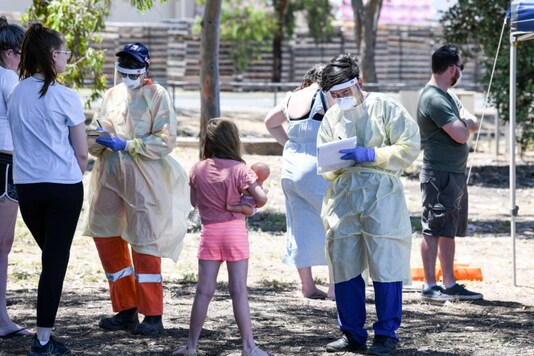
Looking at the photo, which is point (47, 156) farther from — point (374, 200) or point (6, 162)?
point (374, 200)

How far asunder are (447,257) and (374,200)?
7.29 feet

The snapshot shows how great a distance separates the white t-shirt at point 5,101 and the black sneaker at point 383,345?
243 cm

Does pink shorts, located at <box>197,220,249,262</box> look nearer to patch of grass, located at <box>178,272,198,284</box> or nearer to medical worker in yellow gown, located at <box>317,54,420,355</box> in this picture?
medical worker in yellow gown, located at <box>317,54,420,355</box>

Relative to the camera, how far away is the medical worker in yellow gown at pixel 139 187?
21.4 ft

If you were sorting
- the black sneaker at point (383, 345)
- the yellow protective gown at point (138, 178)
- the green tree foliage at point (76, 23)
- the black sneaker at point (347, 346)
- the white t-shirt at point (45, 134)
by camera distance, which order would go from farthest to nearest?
the green tree foliage at point (76, 23), the yellow protective gown at point (138, 178), the black sneaker at point (347, 346), the black sneaker at point (383, 345), the white t-shirt at point (45, 134)

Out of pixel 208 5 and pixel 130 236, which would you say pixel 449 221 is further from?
pixel 208 5

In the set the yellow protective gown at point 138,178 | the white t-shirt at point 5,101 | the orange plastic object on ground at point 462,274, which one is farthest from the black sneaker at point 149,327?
the orange plastic object on ground at point 462,274

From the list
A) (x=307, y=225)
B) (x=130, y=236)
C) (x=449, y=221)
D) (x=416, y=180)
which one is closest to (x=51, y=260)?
(x=130, y=236)

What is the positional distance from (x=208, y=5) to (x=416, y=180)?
530 cm

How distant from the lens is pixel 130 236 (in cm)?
654

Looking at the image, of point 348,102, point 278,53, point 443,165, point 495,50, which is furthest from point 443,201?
point 278,53

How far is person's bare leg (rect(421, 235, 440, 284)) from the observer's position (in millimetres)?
7949

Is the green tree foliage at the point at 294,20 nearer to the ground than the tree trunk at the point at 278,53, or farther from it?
farther from it

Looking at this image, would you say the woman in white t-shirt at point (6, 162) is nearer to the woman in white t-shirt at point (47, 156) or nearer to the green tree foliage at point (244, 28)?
the woman in white t-shirt at point (47, 156)
